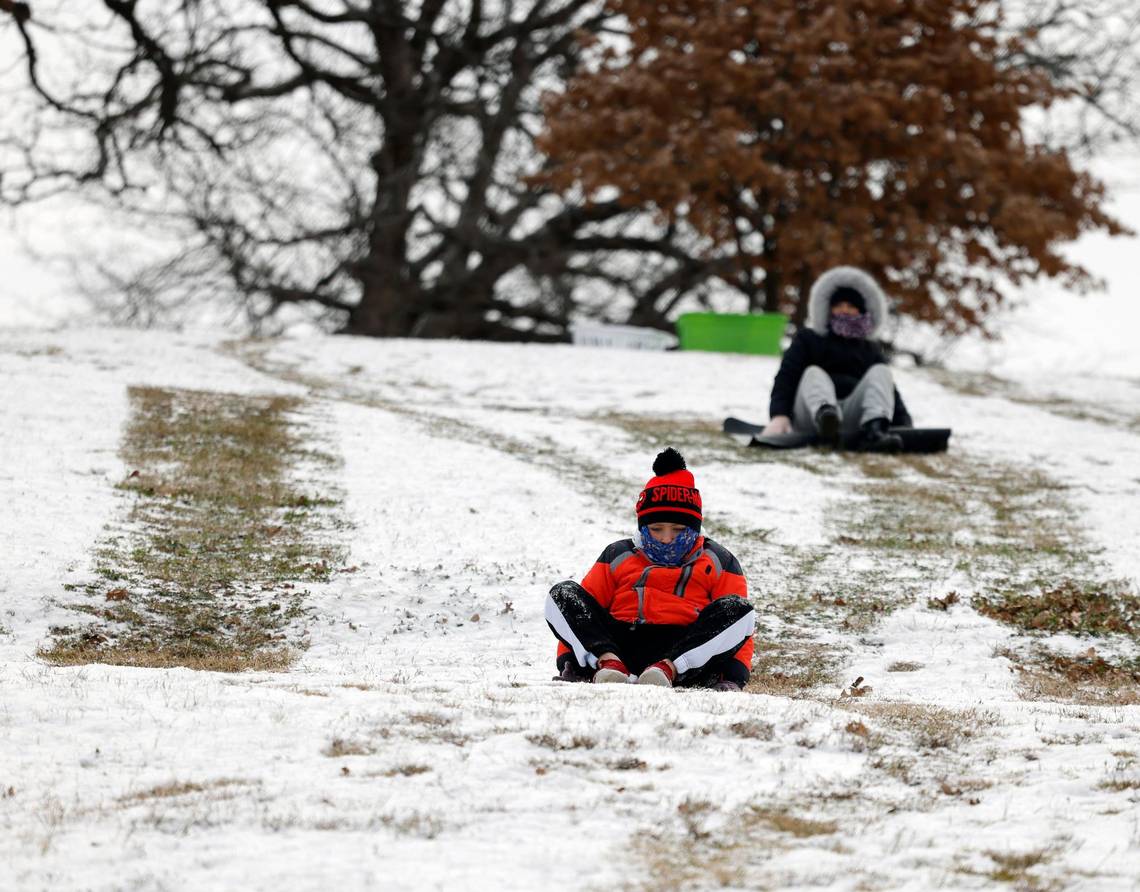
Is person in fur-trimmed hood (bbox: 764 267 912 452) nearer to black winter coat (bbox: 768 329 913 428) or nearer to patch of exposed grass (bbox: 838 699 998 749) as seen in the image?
black winter coat (bbox: 768 329 913 428)

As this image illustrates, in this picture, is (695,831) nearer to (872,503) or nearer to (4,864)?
(4,864)

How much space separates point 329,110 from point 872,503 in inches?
590

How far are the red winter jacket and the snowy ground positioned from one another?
0.53m

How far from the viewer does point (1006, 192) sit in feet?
66.3

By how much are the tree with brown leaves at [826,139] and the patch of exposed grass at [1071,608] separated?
1199cm

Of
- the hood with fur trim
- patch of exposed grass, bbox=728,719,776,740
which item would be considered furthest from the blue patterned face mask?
the hood with fur trim

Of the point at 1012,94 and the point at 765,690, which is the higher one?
the point at 1012,94

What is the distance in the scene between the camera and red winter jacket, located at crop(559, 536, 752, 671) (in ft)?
19.3

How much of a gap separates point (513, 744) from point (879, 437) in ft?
26.5

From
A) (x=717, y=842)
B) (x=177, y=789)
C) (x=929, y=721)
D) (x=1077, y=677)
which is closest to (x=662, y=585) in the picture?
(x=929, y=721)

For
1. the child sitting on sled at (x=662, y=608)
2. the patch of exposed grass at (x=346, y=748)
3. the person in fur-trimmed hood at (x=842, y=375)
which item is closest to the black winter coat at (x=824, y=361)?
the person in fur-trimmed hood at (x=842, y=375)

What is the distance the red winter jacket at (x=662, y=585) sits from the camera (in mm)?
A: 5883

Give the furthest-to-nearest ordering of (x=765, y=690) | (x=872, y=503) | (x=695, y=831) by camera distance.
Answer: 1. (x=872, y=503)
2. (x=765, y=690)
3. (x=695, y=831)

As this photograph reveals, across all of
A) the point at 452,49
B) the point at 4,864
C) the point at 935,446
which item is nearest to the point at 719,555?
the point at 4,864
